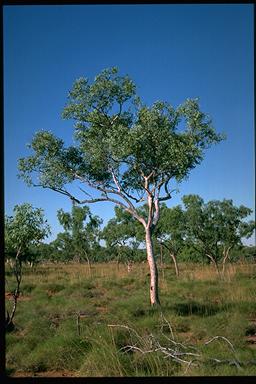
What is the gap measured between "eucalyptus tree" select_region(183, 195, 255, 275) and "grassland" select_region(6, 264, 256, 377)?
3.75 m

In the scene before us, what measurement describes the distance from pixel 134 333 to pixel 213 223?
457 inches

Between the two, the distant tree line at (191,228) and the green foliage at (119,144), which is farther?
the distant tree line at (191,228)

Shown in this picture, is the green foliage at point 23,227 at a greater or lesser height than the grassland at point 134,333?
greater

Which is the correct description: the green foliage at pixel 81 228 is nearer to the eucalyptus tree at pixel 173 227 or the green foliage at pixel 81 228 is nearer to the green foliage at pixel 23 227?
the eucalyptus tree at pixel 173 227

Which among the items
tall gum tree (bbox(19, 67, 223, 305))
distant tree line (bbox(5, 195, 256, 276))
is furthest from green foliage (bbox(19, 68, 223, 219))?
distant tree line (bbox(5, 195, 256, 276))

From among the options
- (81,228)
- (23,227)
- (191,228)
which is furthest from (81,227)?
(23,227)

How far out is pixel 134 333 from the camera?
235 inches

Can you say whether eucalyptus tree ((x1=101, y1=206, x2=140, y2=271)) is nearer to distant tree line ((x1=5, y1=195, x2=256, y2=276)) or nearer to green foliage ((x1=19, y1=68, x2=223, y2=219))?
distant tree line ((x1=5, y1=195, x2=256, y2=276))

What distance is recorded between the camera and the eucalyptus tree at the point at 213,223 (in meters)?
16.9

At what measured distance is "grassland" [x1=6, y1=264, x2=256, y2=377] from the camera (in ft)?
14.4

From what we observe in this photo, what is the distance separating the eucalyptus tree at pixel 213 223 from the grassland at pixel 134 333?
12.3ft

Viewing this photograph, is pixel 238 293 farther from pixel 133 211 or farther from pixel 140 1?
pixel 140 1

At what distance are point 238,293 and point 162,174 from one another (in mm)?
3904

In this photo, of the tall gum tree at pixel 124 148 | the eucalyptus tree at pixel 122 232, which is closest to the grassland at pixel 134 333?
the tall gum tree at pixel 124 148
